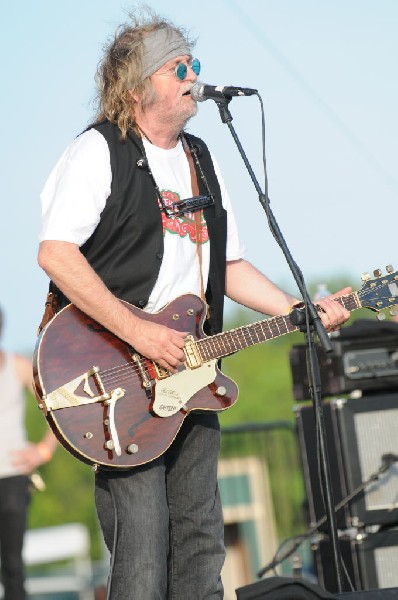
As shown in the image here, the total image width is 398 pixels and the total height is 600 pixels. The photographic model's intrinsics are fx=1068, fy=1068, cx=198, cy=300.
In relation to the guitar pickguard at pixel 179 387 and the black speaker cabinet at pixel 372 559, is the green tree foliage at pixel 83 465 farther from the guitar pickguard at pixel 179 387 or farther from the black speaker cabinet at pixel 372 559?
the guitar pickguard at pixel 179 387

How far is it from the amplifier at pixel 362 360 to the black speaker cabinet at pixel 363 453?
10 centimetres

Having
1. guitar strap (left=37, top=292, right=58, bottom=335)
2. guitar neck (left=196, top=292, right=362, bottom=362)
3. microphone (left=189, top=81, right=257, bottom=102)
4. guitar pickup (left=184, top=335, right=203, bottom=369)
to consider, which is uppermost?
microphone (left=189, top=81, right=257, bottom=102)

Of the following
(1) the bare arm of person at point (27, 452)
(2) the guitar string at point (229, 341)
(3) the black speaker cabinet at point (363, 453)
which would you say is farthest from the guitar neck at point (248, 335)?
(1) the bare arm of person at point (27, 452)

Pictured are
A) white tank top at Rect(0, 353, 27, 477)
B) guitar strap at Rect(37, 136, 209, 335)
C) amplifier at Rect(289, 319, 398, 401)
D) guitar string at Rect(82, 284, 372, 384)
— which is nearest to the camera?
guitar string at Rect(82, 284, 372, 384)

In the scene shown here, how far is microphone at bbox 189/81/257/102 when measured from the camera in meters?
3.70

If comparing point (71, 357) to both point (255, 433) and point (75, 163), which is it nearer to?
point (75, 163)

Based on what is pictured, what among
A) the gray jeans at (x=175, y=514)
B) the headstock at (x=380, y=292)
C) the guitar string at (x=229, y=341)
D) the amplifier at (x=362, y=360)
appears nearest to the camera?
the gray jeans at (x=175, y=514)

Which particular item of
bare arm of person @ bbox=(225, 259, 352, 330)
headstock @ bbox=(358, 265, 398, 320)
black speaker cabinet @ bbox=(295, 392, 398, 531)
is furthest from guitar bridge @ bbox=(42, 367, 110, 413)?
black speaker cabinet @ bbox=(295, 392, 398, 531)

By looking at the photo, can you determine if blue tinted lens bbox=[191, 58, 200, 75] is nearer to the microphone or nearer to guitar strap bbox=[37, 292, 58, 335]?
Answer: the microphone

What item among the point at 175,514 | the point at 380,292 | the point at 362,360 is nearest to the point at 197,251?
the point at 380,292

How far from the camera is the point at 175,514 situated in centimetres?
373

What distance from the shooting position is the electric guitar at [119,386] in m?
3.52

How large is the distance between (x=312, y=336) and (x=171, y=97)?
99 centimetres

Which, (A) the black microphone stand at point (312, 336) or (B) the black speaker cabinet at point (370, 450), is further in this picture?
(B) the black speaker cabinet at point (370, 450)
